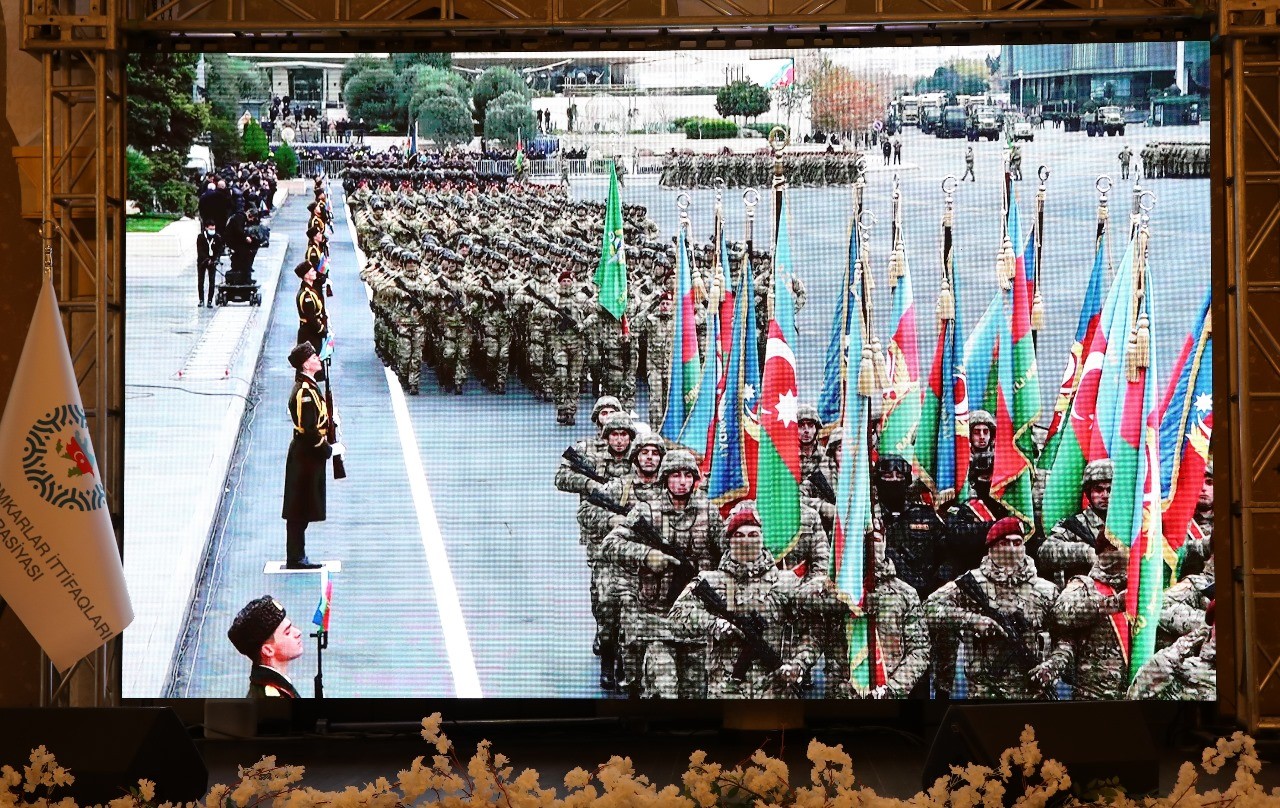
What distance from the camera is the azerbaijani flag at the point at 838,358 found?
5941mm

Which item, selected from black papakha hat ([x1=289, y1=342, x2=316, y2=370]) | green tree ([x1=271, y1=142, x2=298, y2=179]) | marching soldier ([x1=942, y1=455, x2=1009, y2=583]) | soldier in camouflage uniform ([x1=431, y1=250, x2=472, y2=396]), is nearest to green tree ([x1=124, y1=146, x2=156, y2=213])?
green tree ([x1=271, y1=142, x2=298, y2=179])

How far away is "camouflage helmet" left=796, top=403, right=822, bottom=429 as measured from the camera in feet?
19.5

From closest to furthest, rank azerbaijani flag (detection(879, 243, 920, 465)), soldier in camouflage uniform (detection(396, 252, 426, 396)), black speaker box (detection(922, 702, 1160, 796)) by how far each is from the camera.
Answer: black speaker box (detection(922, 702, 1160, 796)), azerbaijani flag (detection(879, 243, 920, 465)), soldier in camouflage uniform (detection(396, 252, 426, 396))

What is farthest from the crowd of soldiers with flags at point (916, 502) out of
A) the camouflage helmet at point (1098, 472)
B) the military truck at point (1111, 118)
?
the military truck at point (1111, 118)

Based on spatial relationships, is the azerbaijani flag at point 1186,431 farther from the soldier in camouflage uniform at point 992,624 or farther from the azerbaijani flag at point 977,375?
the azerbaijani flag at point 977,375

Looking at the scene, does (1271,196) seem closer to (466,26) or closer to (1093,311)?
(1093,311)

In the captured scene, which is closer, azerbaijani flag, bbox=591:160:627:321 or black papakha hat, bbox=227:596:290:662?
black papakha hat, bbox=227:596:290:662

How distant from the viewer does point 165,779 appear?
315 cm

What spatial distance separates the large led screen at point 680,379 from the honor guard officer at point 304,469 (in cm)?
2

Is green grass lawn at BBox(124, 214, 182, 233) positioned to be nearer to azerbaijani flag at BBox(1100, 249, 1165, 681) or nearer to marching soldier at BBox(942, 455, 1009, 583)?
marching soldier at BBox(942, 455, 1009, 583)

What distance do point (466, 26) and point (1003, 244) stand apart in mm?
2731

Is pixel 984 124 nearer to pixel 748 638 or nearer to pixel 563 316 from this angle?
pixel 563 316

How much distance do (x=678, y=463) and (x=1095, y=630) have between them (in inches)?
82.4

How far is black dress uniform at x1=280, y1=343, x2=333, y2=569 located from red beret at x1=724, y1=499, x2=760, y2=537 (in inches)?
75.6
